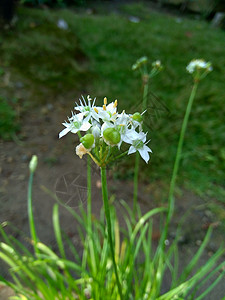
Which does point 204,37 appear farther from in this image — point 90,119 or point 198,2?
point 90,119

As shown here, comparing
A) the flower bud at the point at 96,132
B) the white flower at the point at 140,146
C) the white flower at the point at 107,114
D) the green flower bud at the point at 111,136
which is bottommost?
the white flower at the point at 140,146

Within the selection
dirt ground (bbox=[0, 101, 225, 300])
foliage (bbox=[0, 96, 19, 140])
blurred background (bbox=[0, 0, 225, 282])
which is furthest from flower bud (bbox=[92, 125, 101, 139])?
foliage (bbox=[0, 96, 19, 140])

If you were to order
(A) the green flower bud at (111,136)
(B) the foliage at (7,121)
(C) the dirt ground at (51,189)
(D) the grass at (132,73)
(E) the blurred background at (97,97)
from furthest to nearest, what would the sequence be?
(D) the grass at (132,73) < (B) the foliage at (7,121) < (E) the blurred background at (97,97) < (C) the dirt ground at (51,189) < (A) the green flower bud at (111,136)

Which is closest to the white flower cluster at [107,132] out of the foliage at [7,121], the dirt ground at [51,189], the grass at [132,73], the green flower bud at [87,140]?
the green flower bud at [87,140]

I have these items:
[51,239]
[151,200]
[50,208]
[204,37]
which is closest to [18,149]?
[50,208]

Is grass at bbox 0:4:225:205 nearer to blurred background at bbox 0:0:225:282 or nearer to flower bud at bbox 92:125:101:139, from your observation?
blurred background at bbox 0:0:225:282

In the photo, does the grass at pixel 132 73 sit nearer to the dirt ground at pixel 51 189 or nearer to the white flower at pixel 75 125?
the dirt ground at pixel 51 189
